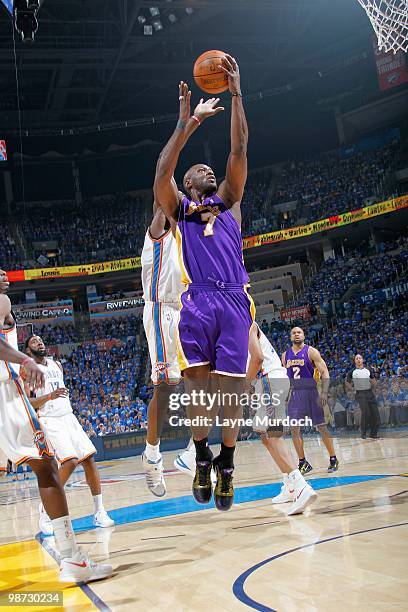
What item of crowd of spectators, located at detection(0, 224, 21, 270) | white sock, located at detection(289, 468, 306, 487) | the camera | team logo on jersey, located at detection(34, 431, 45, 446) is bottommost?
white sock, located at detection(289, 468, 306, 487)

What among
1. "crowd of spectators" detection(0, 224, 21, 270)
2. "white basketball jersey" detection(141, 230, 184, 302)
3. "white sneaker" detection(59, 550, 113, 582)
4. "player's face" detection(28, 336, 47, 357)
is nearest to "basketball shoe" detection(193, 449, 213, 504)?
"white sneaker" detection(59, 550, 113, 582)

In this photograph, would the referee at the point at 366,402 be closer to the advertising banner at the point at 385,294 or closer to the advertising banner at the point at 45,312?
the advertising banner at the point at 385,294

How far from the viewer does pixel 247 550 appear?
4703 mm

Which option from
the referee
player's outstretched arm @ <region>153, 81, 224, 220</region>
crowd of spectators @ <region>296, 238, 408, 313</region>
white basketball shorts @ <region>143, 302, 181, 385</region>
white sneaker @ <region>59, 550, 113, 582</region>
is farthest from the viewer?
crowd of spectators @ <region>296, 238, 408, 313</region>

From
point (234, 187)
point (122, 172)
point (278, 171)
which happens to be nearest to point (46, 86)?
point (122, 172)

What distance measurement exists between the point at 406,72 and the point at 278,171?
820 centimetres

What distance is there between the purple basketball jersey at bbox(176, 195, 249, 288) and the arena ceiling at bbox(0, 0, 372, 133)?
18810mm

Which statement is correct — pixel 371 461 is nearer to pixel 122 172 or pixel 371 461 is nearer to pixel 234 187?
pixel 234 187

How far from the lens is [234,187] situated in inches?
170

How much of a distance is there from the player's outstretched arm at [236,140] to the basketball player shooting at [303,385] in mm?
4594

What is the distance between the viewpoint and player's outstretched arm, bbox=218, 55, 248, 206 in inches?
166

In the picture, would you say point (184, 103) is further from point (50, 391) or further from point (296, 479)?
point (50, 391)

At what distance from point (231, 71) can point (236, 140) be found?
0.49 meters

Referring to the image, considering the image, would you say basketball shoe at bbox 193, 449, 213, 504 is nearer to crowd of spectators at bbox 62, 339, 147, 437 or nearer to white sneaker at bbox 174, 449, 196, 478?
white sneaker at bbox 174, 449, 196, 478
